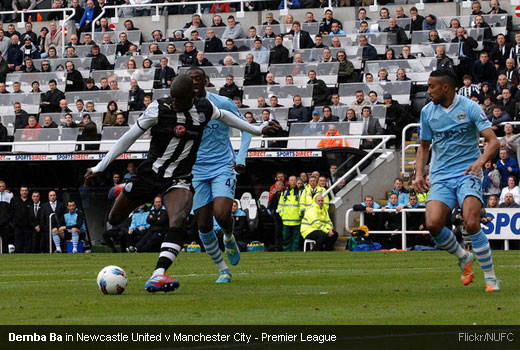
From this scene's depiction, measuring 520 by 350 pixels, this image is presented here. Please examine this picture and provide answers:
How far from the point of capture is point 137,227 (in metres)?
25.2

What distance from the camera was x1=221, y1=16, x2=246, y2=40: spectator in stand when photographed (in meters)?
32.0

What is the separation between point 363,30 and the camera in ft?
97.0

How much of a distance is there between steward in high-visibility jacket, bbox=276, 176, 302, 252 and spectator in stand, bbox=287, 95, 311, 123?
2907 mm

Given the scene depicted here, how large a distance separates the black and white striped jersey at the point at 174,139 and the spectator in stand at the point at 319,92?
55.0 feet

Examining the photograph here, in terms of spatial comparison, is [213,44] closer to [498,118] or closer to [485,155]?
[498,118]

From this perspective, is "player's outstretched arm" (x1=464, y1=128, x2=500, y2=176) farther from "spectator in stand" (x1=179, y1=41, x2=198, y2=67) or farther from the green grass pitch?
Answer: "spectator in stand" (x1=179, y1=41, x2=198, y2=67)

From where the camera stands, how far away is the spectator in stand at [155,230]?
80.0ft

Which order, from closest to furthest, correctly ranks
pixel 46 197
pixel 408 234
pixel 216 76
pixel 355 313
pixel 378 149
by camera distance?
pixel 355 313 → pixel 408 234 → pixel 378 149 → pixel 46 197 → pixel 216 76

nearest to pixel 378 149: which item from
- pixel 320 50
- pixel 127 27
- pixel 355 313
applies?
pixel 320 50

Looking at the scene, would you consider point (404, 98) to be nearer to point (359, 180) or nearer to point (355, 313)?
point (359, 180)

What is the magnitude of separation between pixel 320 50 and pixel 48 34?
10462 millimetres

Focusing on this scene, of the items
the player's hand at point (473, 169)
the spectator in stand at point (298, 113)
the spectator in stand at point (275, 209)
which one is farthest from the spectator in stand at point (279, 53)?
the player's hand at point (473, 169)

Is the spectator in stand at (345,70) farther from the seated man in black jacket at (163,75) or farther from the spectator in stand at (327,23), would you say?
the seated man in black jacket at (163,75)

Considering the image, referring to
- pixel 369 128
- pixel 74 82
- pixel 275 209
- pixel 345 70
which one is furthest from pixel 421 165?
pixel 74 82
